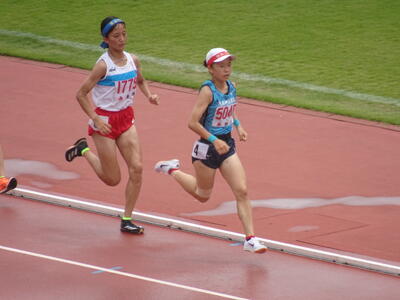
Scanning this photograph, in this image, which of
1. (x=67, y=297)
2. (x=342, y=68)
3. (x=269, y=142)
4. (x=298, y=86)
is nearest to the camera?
(x=67, y=297)

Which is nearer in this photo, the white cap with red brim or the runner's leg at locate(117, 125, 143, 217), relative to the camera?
the white cap with red brim

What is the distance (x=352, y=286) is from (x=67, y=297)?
118 inches

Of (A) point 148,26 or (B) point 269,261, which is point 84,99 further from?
(A) point 148,26

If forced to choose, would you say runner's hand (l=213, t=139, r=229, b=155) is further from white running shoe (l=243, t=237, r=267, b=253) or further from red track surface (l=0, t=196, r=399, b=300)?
red track surface (l=0, t=196, r=399, b=300)

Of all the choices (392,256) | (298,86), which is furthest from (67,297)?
(298,86)

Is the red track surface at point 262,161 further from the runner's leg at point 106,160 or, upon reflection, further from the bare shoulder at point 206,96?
the bare shoulder at point 206,96

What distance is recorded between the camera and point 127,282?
10359mm

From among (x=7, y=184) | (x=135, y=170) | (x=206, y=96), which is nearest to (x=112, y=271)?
(x=135, y=170)

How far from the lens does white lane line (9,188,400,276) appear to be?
11.1m

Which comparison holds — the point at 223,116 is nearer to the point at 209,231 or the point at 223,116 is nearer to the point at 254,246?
the point at 254,246

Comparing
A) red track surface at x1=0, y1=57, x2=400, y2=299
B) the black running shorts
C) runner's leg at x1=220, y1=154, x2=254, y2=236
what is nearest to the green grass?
red track surface at x1=0, y1=57, x2=400, y2=299

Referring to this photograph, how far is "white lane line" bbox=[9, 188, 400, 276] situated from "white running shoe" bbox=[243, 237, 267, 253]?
0.73 m

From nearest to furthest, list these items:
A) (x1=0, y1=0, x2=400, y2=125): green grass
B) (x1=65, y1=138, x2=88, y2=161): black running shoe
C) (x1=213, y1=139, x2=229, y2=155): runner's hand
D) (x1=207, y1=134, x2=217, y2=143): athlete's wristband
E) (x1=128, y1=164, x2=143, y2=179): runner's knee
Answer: (x1=213, y1=139, x2=229, y2=155): runner's hand
(x1=207, y1=134, x2=217, y2=143): athlete's wristband
(x1=128, y1=164, x2=143, y2=179): runner's knee
(x1=65, y1=138, x2=88, y2=161): black running shoe
(x1=0, y1=0, x2=400, y2=125): green grass

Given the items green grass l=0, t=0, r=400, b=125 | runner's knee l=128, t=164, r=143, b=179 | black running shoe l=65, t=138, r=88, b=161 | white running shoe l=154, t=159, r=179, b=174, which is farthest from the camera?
green grass l=0, t=0, r=400, b=125
